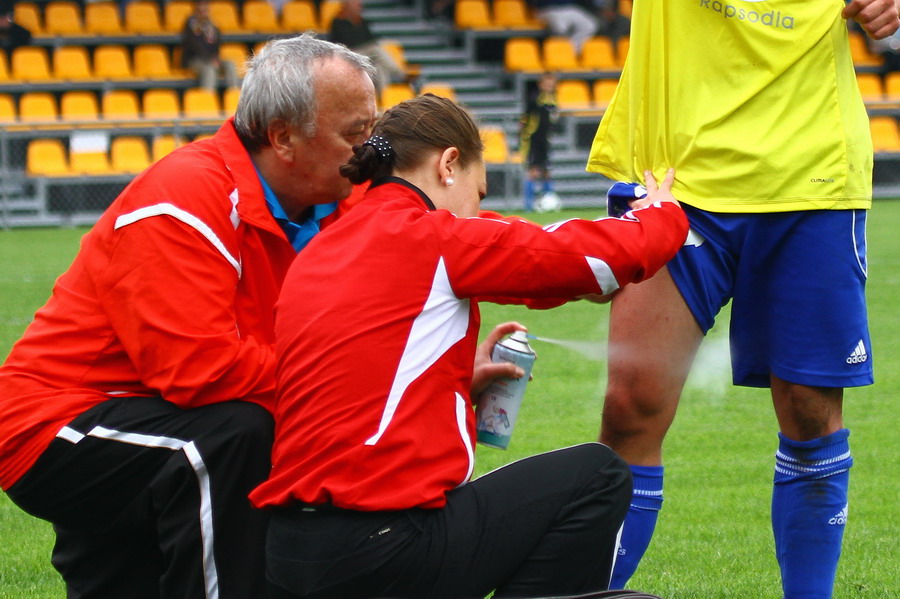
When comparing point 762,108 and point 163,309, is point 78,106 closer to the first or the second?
point 163,309

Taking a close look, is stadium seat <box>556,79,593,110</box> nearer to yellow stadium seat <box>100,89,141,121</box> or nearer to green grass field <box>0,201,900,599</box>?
yellow stadium seat <box>100,89,141,121</box>

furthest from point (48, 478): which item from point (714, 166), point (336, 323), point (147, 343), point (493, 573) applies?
point (714, 166)

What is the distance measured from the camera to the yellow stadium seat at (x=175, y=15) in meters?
18.8

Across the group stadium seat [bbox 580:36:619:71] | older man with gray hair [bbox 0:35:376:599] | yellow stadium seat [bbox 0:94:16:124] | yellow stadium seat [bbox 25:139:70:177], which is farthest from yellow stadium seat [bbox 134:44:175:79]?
older man with gray hair [bbox 0:35:376:599]

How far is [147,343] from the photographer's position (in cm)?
295

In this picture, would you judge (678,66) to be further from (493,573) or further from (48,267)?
(48,267)

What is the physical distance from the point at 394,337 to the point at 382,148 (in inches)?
16.7

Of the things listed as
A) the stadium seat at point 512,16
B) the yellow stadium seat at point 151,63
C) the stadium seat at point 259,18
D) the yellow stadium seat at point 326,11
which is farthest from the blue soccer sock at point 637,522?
the stadium seat at point 512,16

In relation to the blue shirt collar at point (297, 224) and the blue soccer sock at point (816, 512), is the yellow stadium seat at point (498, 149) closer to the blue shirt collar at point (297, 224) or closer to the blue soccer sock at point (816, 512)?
the blue shirt collar at point (297, 224)

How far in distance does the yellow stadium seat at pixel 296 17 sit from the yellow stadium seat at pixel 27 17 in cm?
341

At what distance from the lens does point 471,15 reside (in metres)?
20.6

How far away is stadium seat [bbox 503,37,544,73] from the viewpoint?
19562 mm

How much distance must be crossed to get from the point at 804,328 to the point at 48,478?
1.81m

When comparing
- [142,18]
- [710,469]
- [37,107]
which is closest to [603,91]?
[142,18]
